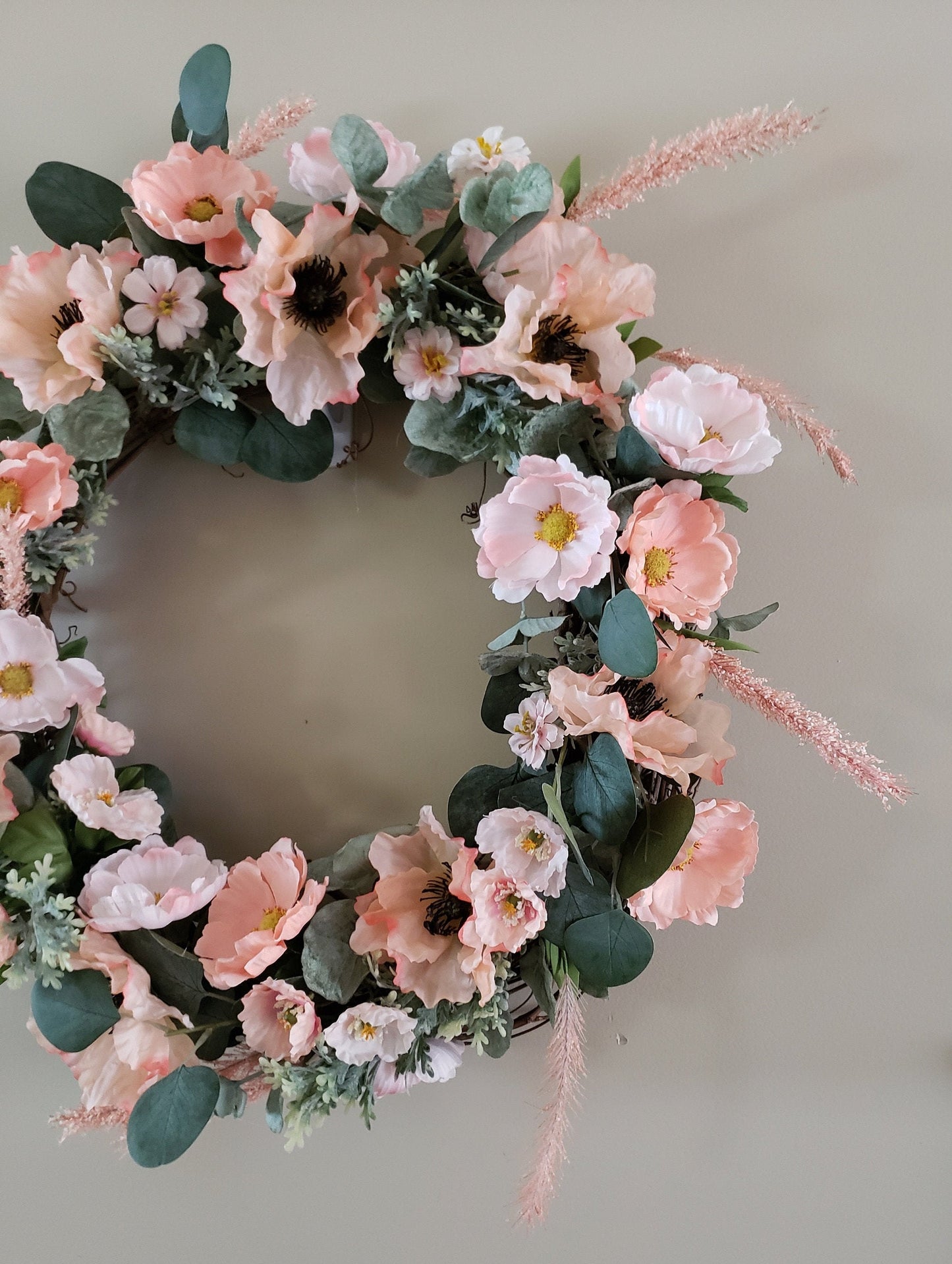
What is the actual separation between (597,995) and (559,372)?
→ 547 millimetres

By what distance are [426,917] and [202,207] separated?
2.25ft

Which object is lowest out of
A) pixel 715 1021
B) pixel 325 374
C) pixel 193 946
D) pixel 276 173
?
pixel 715 1021

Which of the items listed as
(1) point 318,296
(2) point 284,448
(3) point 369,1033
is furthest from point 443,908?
(1) point 318,296

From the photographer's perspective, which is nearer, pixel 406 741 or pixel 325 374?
pixel 325 374

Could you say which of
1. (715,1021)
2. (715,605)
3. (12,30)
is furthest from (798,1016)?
(12,30)

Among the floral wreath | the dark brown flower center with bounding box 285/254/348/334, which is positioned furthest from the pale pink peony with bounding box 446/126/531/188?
the dark brown flower center with bounding box 285/254/348/334

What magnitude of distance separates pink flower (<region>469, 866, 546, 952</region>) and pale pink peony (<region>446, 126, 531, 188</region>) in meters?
0.63

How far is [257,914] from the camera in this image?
827 mm

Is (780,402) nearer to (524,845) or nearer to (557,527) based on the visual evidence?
(557,527)

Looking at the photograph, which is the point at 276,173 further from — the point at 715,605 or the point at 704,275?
the point at 715,605

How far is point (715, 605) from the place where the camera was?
0.78 metres

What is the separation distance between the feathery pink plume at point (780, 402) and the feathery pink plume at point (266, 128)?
1.38ft

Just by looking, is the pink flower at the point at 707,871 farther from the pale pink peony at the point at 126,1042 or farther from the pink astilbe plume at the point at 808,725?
the pale pink peony at the point at 126,1042

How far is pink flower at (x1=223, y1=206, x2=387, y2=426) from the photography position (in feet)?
2.56
